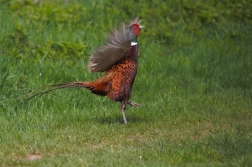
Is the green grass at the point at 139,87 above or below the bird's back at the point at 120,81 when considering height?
below

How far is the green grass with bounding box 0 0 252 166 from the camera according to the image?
21.3 ft

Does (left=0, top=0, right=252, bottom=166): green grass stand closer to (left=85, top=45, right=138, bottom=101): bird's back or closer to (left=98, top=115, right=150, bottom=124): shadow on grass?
(left=98, top=115, right=150, bottom=124): shadow on grass

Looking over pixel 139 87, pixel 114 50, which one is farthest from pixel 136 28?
pixel 139 87

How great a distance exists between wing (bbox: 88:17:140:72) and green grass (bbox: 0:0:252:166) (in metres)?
0.70

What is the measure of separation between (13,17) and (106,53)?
Result: 13.1ft

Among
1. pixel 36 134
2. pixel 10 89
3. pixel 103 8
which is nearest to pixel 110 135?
pixel 36 134

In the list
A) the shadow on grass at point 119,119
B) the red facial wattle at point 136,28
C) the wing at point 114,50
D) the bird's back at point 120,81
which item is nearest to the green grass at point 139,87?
the shadow on grass at point 119,119

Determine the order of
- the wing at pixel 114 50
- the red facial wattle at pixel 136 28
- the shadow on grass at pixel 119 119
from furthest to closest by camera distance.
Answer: the shadow on grass at pixel 119 119 → the red facial wattle at pixel 136 28 → the wing at pixel 114 50

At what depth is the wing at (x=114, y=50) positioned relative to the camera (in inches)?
295

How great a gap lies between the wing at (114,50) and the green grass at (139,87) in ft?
2.29

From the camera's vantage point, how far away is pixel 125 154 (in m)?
6.36

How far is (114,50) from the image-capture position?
24.6 feet

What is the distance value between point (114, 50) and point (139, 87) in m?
2.18

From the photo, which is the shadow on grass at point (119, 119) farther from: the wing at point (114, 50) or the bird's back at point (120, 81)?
the wing at point (114, 50)
